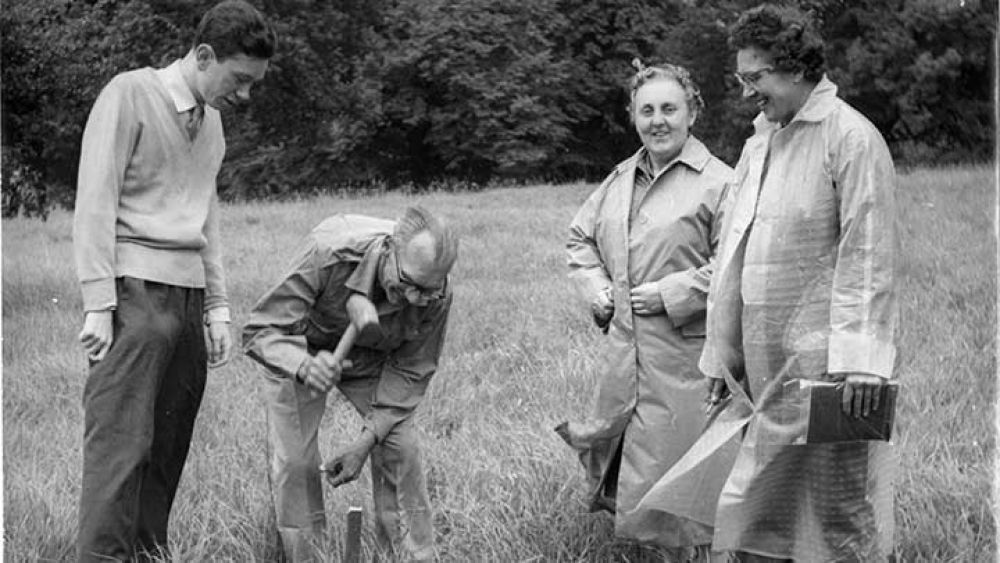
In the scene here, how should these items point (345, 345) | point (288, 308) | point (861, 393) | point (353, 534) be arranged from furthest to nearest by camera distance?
point (288, 308) < point (345, 345) < point (353, 534) < point (861, 393)

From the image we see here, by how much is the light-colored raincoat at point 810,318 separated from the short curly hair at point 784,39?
76mm

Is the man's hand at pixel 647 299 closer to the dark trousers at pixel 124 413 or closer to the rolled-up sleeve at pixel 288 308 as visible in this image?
the rolled-up sleeve at pixel 288 308

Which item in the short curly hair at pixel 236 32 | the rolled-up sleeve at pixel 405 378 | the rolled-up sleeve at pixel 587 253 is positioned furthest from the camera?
the rolled-up sleeve at pixel 587 253

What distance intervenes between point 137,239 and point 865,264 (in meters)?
1.98

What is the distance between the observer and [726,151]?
26.4m

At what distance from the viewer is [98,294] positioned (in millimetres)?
3150

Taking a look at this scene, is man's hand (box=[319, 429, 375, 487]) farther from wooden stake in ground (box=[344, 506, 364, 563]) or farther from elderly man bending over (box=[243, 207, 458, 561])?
wooden stake in ground (box=[344, 506, 364, 563])

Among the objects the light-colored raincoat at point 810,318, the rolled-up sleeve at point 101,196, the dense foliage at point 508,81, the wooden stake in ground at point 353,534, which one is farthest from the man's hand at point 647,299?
the dense foliage at point 508,81

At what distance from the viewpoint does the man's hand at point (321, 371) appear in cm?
315

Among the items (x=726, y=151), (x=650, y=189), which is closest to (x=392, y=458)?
(x=650, y=189)

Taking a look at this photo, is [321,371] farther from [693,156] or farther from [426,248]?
[693,156]

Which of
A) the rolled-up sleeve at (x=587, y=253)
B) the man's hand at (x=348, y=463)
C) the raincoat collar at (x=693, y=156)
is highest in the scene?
the raincoat collar at (x=693, y=156)

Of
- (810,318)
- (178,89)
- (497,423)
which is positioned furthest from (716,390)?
(497,423)

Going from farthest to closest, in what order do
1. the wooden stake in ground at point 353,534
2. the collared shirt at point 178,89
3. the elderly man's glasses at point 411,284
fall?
the collared shirt at point 178,89, the elderly man's glasses at point 411,284, the wooden stake in ground at point 353,534
